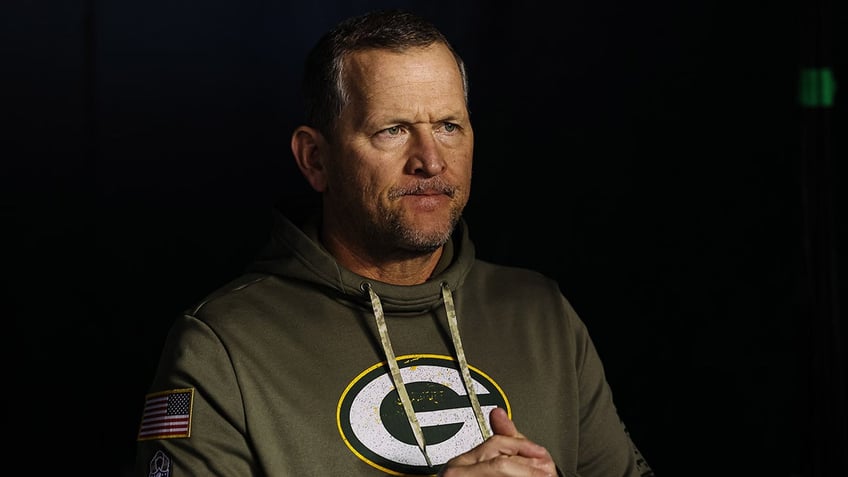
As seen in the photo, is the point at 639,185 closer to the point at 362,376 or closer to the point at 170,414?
the point at 362,376

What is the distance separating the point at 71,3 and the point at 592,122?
1.05 metres

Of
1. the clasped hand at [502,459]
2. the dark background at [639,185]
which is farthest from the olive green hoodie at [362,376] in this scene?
the dark background at [639,185]

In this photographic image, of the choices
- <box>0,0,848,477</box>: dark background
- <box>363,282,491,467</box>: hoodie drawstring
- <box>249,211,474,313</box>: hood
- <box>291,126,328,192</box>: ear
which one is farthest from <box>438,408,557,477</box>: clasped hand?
<box>0,0,848,477</box>: dark background

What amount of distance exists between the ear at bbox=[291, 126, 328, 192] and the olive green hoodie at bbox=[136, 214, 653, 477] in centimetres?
8

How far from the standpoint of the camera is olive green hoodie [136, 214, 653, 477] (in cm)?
156

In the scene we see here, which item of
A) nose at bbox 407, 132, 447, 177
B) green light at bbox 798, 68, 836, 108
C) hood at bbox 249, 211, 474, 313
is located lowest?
hood at bbox 249, 211, 474, 313

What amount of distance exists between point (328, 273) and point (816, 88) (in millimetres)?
1026

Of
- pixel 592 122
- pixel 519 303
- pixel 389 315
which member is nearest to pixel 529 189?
pixel 592 122

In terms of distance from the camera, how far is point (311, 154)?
5.79ft

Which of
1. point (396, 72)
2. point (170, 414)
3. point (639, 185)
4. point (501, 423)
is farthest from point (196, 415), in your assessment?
point (639, 185)

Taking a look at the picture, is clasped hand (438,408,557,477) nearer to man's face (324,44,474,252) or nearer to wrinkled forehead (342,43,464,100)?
man's face (324,44,474,252)

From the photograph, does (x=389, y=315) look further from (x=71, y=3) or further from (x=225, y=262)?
(x=71, y=3)

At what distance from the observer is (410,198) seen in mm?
1654

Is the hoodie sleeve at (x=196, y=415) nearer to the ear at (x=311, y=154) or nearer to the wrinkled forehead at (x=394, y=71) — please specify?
the ear at (x=311, y=154)
